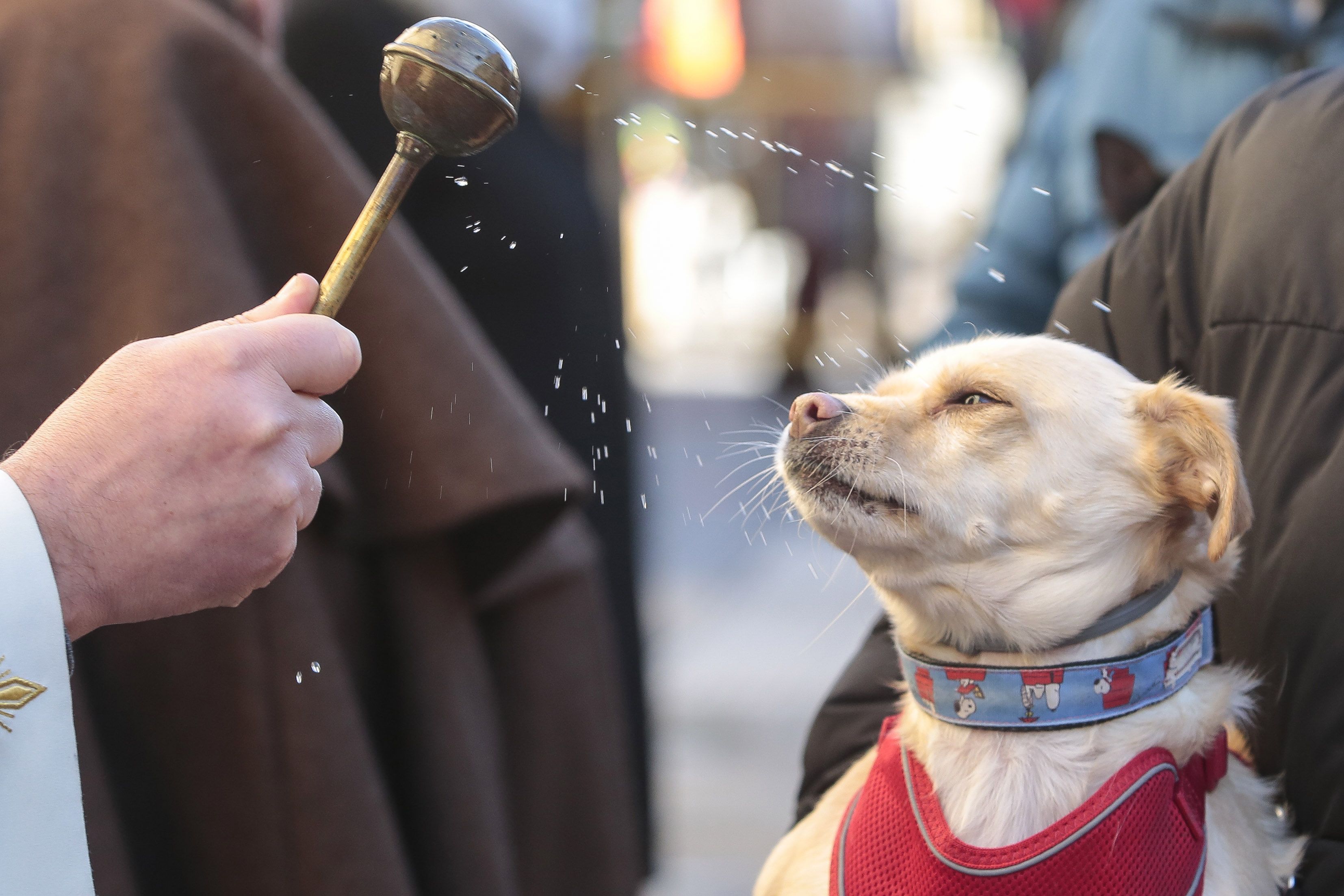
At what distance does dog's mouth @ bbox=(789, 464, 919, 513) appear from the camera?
4.03ft

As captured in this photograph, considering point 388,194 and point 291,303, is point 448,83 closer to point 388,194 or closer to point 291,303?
point 388,194

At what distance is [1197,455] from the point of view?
1.17 metres

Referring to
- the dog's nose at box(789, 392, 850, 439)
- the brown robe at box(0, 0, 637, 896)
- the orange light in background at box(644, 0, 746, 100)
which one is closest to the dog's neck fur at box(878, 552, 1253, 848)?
the dog's nose at box(789, 392, 850, 439)

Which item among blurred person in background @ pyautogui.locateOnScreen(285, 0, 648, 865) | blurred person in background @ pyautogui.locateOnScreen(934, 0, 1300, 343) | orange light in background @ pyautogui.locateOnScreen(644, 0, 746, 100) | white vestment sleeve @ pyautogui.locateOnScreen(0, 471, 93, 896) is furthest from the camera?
orange light in background @ pyautogui.locateOnScreen(644, 0, 746, 100)

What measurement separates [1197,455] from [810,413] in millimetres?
402

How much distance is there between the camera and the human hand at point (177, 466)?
2.94 ft

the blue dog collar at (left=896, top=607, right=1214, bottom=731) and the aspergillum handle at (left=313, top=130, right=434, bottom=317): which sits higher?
the aspergillum handle at (left=313, top=130, right=434, bottom=317)

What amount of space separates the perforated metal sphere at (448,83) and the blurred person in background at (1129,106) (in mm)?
1457

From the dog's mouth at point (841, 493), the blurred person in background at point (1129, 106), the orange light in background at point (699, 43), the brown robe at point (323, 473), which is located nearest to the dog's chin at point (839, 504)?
the dog's mouth at point (841, 493)

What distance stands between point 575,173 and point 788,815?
229 centimetres

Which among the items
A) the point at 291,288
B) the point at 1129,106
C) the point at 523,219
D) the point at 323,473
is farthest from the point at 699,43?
the point at 291,288

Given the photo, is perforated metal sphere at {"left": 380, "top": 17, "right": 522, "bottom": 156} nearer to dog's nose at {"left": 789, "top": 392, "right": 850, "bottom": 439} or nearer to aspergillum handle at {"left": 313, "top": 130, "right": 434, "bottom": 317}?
aspergillum handle at {"left": 313, "top": 130, "right": 434, "bottom": 317}

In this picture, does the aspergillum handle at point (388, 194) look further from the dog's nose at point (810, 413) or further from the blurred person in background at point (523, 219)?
the blurred person in background at point (523, 219)

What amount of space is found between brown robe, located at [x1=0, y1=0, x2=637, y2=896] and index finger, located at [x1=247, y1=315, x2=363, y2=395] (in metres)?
0.36
